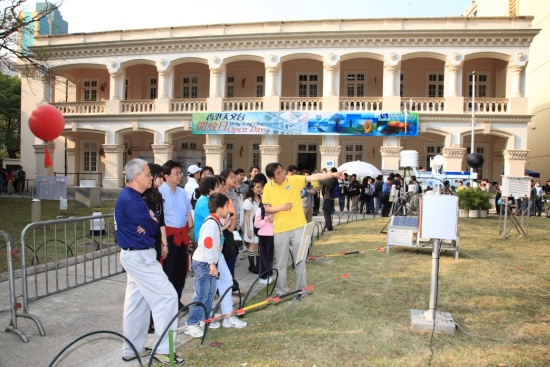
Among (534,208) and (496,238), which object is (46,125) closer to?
(496,238)

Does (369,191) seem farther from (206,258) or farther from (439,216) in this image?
(206,258)

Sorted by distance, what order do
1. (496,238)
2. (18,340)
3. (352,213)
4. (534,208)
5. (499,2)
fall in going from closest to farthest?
(18,340), (496,238), (352,213), (534,208), (499,2)

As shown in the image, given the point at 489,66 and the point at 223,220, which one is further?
the point at 489,66

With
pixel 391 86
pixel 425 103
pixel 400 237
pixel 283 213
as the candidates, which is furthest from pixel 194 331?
pixel 425 103

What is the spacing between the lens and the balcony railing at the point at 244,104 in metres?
25.2

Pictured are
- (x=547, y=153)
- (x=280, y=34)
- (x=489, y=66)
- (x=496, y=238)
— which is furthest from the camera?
(x=547, y=153)

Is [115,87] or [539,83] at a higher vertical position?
[539,83]

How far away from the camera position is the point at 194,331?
4.74 m

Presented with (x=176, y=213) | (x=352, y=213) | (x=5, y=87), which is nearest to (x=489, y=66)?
(x=352, y=213)

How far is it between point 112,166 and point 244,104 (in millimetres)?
9147

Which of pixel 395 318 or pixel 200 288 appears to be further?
pixel 395 318

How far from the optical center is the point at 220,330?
495 cm

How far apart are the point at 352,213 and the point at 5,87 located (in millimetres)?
33950

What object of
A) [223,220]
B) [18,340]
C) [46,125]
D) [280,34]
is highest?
[280,34]
